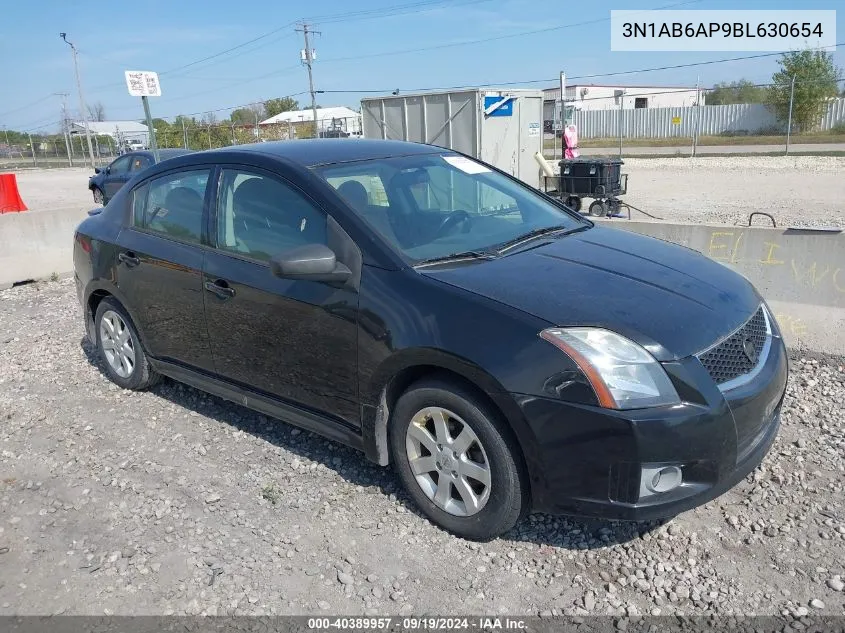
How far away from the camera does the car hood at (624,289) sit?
2869 millimetres

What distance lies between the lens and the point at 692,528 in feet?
10.7

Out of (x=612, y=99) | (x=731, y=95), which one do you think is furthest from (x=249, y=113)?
(x=731, y=95)

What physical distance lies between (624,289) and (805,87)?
34649 mm

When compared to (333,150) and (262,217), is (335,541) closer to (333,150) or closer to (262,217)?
(262,217)

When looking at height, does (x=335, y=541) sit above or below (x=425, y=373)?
below

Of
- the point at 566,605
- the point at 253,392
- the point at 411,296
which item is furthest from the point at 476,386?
the point at 253,392

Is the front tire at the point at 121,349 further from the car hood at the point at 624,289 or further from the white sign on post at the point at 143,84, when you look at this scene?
the white sign on post at the point at 143,84

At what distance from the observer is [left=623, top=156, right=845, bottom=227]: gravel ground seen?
12898 mm

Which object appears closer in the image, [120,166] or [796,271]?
[796,271]

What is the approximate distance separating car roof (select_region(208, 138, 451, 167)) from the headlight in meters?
1.84

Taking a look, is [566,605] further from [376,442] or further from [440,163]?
[440,163]

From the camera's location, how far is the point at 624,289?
3139 millimetres

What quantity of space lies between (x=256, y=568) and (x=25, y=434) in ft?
8.21

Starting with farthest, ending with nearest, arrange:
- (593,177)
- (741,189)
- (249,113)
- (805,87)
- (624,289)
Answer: (249,113) < (805,87) < (741,189) < (593,177) < (624,289)
